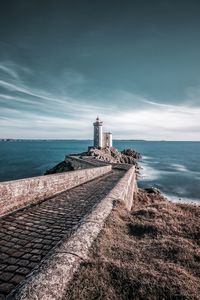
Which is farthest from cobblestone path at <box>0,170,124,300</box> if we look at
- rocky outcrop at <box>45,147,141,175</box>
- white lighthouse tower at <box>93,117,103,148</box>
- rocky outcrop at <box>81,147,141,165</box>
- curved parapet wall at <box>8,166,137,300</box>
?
white lighthouse tower at <box>93,117,103,148</box>

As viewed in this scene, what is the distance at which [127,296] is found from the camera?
8.86 ft

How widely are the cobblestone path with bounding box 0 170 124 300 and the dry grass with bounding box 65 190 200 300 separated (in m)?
1.08

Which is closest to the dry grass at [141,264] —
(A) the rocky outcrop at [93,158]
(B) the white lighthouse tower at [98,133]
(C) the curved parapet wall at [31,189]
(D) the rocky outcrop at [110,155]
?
(C) the curved parapet wall at [31,189]

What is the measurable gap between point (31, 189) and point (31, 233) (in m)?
3.33

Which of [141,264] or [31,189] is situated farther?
[31,189]

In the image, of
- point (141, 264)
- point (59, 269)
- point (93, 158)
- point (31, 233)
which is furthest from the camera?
point (93, 158)

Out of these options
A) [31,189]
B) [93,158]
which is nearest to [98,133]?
[93,158]

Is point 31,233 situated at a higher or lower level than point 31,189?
lower

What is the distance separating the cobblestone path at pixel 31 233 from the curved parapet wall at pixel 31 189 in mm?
317

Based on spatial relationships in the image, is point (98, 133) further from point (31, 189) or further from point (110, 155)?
point (31, 189)

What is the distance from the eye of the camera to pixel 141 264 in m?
3.43

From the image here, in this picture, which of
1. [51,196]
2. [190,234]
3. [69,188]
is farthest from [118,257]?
[69,188]

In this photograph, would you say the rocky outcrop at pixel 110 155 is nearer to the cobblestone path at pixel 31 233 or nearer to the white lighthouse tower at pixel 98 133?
the white lighthouse tower at pixel 98 133

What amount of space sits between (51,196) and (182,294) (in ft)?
26.3
